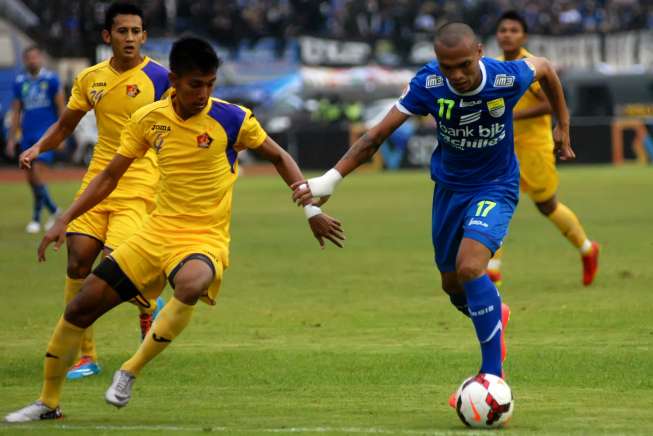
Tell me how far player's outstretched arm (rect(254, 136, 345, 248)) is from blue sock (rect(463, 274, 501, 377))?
801mm

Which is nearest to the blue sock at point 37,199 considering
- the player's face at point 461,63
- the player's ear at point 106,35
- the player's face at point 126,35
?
the player's ear at point 106,35

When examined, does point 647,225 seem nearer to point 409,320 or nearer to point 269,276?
point 269,276

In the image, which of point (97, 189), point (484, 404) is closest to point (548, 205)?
point (484, 404)

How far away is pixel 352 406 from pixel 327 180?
134 centimetres

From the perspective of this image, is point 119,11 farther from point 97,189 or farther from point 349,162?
point 349,162

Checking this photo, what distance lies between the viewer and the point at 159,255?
754 cm

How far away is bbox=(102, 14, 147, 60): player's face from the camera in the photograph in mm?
9383

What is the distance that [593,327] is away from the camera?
1085 centimetres

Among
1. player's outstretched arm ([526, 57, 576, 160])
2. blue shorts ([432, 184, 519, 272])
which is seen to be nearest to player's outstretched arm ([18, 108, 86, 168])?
blue shorts ([432, 184, 519, 272])

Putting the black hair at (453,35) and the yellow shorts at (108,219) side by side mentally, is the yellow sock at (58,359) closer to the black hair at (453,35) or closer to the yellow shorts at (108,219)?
the yellow shorts at (108,219)

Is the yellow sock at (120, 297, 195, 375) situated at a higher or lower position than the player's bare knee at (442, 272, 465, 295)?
higher

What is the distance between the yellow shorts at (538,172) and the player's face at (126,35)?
204 inches

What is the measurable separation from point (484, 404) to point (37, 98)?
49.3 feet

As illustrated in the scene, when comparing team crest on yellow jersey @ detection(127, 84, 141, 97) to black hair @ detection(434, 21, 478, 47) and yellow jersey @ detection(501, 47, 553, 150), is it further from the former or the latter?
yellow jersey @ detection(501, 47, 553, 150)
